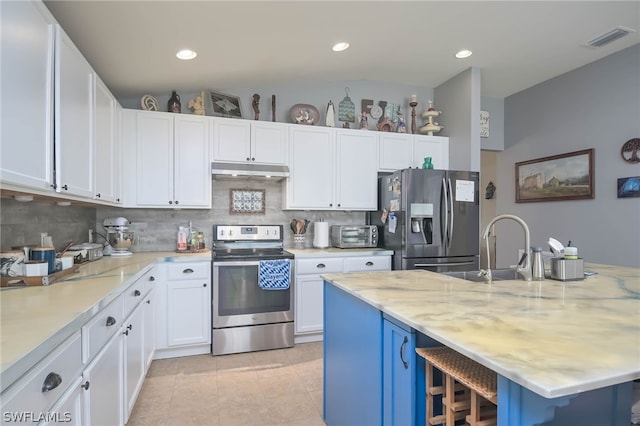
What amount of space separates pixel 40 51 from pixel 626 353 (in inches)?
94.8

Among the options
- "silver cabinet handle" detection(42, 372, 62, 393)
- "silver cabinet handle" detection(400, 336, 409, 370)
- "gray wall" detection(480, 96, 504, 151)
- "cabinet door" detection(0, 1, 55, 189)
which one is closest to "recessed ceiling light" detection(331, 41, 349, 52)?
"cabinet door" detection(0, 1, 55, 189)

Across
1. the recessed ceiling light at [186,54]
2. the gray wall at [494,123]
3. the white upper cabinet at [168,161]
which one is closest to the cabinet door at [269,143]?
the white upper cabinet at [168,161]

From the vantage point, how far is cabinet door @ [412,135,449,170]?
403 centimetres

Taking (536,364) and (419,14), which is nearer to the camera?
(536,364)

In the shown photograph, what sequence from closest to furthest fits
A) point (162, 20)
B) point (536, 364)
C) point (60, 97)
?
1. point (536, 364)
2. point (60, 97)
3. point (162, 20)

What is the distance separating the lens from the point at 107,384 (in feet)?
5.02

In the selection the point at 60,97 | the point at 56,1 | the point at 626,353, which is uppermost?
the point at 56,1

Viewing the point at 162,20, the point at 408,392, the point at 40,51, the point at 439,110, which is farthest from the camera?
the point at 439,110

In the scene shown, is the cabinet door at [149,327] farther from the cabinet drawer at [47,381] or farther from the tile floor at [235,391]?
the cabinet drawer at [47,381]

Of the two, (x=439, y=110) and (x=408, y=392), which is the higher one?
(x=439, y=110)

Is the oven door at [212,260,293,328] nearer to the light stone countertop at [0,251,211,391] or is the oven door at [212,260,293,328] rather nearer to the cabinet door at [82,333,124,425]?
the light stone countertop at [0,251,211,391]

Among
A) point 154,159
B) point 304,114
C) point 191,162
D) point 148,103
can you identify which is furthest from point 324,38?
point 154,159

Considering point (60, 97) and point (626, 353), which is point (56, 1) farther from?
point (626, 353)

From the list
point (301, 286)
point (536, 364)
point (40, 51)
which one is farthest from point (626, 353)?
point (301, 286)
